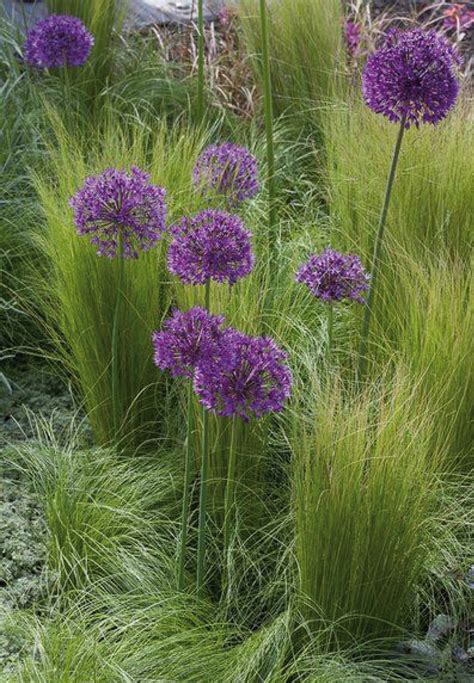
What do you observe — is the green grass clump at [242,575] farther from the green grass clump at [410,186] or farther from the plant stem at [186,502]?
the green grass clump at [410,186]

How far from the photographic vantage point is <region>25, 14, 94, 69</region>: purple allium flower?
159 inches

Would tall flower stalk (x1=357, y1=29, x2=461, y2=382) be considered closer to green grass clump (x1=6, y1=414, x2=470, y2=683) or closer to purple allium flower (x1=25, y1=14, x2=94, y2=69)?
green grass clump (x1=6, y1=414, x2=470, y2=683)

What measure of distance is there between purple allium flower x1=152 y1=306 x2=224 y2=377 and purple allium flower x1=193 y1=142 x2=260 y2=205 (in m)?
1.16

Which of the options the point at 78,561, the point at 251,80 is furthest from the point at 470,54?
the point at 78,561

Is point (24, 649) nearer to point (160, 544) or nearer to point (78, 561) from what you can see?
point (78, 561)

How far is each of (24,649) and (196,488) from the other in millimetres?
795

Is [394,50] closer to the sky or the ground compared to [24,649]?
closer to the sky

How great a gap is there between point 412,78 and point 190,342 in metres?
0.96

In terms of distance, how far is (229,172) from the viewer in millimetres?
3281

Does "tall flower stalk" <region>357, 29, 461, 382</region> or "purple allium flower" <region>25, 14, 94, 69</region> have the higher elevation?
"tall flower stalk" <region>357, 29, 461, 382</region>

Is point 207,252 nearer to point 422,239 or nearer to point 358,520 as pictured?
point 358,520

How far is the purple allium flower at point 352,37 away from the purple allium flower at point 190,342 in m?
3.74

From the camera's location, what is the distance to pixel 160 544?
271 centimetres

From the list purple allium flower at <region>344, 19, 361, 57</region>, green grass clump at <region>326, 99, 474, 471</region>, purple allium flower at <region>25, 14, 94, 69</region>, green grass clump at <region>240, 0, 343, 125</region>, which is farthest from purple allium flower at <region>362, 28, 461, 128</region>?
purple allium flower at <region>344, 19, 361, 57</region>
